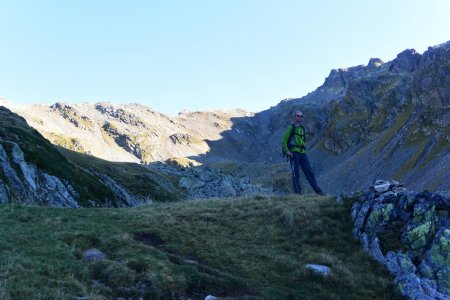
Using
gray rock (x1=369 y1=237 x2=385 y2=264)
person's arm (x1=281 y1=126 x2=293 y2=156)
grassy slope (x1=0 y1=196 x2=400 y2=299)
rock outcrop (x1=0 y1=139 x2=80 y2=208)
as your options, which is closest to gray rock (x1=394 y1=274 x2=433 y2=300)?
grassy slope (x1=0 y1=196 x2=400 y2=299)

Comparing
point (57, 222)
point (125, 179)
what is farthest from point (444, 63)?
point (57, 222)

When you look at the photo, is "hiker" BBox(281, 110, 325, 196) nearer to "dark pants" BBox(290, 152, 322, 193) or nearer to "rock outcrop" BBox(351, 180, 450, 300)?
"dark pants" BBox(290, 152, 322, 193)

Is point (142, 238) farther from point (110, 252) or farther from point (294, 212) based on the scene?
point (294, 212)

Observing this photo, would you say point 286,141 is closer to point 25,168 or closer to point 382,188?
point 382,188

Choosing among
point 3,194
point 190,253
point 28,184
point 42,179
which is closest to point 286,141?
point 190,253

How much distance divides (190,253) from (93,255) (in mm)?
3646

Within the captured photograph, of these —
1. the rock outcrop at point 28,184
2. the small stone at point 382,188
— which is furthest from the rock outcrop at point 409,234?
the rock outcrop at point 28,184

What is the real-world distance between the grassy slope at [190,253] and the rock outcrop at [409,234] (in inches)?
24.4

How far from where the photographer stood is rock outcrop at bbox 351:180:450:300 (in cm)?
1437

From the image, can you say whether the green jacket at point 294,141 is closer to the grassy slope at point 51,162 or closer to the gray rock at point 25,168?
the gray rock at point 25,168

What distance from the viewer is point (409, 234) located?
1653cm

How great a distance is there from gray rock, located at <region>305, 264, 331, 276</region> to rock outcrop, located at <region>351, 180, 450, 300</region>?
2452mm

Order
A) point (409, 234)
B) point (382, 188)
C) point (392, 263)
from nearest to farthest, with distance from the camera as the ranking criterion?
1. point (392, 263)
2. point (409, 234)
3. point (382, 188)

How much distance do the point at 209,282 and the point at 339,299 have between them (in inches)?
166
